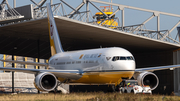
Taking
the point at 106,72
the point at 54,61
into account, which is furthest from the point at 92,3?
the point at 106,72

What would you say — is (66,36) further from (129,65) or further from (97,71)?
(129,65)

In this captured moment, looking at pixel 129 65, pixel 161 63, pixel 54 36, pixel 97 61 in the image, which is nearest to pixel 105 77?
pixel 97 61

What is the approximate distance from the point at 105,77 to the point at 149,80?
408cm

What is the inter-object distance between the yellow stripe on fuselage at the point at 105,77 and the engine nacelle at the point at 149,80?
2.26 metres

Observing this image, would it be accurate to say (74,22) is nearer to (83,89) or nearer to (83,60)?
(83,60)

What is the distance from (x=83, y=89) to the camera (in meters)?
53.8

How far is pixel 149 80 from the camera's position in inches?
1013

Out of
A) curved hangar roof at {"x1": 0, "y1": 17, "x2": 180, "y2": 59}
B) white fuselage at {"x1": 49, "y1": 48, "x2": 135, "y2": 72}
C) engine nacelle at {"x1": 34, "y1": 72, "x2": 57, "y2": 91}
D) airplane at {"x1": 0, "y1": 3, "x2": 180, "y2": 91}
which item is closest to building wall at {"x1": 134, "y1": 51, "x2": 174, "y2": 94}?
curved hangar roof at {"x1": 0, "y1": 17, "x2": 180, "y2": 59}

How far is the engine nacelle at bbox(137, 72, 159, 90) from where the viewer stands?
83.0ft

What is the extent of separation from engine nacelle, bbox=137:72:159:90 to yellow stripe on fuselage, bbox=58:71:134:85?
7.42 ft

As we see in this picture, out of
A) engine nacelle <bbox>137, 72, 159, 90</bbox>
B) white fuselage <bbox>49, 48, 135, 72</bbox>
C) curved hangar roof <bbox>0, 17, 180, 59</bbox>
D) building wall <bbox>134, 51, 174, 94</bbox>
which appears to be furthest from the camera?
building wall <bbox>134, 51, 174, 94</bbox>

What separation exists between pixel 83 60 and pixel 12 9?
1211cm

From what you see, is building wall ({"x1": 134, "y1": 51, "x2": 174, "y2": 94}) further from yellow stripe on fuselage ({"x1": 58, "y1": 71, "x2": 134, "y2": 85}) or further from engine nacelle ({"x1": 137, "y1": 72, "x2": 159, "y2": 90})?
yellow stripe on fuselage ({"x1": 58, "y1": 71, "x2": 134, "y2": 85})

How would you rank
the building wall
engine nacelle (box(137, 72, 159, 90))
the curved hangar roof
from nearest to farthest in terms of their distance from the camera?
engine nacelle (box(137, 72, 159, 90))
the curved hangar roof
the building wall
